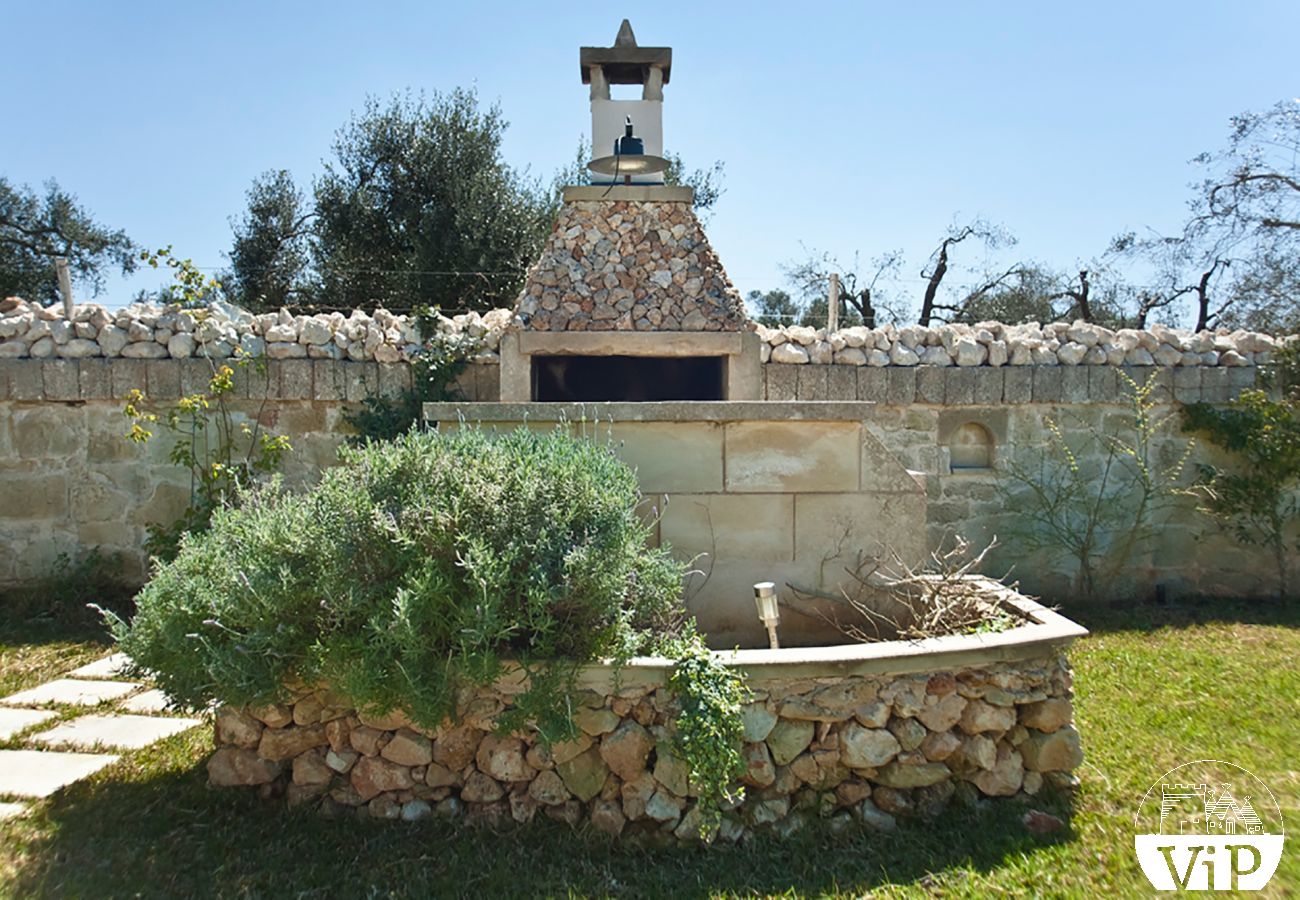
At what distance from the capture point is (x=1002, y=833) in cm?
349

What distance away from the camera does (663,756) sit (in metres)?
3.43

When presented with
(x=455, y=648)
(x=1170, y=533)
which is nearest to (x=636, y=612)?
(x=455, y=648)

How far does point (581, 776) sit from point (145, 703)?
3.06m

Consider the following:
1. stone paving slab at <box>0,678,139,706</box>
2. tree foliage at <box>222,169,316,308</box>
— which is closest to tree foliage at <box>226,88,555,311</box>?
tree foliage at <box>222,169,316,308</box>

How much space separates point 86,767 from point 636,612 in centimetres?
273

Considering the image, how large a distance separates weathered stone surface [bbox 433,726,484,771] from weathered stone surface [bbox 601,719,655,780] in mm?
526

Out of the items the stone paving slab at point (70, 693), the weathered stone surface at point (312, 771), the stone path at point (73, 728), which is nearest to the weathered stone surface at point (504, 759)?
the weathered stone surface at point (312, 771)

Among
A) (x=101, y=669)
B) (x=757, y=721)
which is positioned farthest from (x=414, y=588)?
(x=101, y=669)

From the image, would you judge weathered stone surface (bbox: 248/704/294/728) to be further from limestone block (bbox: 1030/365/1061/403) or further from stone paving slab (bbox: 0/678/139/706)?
limestone block (bbox: 1030/365/1061/403)

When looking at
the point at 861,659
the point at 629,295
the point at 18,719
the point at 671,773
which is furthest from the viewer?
the point at 629,295

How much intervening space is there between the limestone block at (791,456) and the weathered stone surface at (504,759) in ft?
5.52

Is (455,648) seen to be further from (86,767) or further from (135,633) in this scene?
(86,767)

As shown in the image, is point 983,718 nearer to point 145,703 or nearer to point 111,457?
point 145,703

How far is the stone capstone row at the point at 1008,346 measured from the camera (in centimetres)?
750
